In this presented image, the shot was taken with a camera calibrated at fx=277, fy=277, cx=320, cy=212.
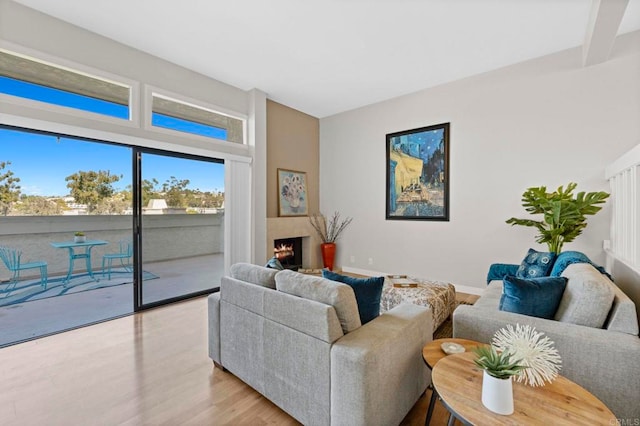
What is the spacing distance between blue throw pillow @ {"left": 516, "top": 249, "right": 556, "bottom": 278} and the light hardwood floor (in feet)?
5.05

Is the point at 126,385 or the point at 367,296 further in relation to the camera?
the point at 126,385

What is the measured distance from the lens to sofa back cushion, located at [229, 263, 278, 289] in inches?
77.9

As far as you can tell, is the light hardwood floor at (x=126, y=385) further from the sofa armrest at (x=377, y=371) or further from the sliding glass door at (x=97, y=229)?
the sliding glass door at (x=97, y=229)

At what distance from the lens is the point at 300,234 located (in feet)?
17.6

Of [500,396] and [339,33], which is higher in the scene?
[339,33]

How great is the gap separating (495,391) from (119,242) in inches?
231

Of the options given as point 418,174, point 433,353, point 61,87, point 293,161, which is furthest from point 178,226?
point 418,174

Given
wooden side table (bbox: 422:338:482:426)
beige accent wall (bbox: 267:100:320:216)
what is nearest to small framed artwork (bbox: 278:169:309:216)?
beige accent wall (bbox: 267:100:320:216)

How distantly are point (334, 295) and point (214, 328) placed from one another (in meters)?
1.25

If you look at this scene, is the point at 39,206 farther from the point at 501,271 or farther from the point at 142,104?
the point at 501,271

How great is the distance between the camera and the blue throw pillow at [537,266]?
256 centimetres

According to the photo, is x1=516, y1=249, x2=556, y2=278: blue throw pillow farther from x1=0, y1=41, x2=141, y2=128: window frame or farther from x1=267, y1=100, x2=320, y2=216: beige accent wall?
x1=0, y1=41, x2=141, y2=128: window frame

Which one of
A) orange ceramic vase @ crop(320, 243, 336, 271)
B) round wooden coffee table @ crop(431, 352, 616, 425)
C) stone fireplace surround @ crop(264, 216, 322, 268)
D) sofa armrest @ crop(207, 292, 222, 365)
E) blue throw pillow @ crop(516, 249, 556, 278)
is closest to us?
round wooden coffee table @ crop(431, 352, 616, 425)

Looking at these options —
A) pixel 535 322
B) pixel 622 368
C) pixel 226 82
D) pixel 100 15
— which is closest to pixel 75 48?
pixel 100 15
